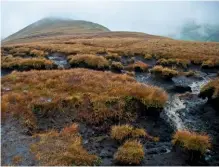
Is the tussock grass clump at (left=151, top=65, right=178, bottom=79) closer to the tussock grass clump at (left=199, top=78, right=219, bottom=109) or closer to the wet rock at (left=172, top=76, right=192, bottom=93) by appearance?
the wet rock at (left=172, top=76, right=192, bottom=93)

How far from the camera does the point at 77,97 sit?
27594mm

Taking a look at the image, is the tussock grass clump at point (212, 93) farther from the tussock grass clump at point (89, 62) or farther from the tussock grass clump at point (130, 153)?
the tussock grass clump at point (89, 62)

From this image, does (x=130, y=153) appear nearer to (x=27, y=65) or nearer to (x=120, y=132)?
(x=120, y=132)

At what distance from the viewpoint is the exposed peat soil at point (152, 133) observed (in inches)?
835

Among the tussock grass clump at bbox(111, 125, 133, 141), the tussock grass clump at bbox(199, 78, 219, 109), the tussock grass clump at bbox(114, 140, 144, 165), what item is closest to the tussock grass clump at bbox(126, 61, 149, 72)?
the tussock grass clump at bbox(199, 78, 219, 109)

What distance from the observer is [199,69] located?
51.3 metres

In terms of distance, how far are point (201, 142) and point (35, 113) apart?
1293 cm

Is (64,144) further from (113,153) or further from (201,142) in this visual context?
(201,142)

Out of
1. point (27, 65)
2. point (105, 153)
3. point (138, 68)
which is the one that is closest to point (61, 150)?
point (105, 153)

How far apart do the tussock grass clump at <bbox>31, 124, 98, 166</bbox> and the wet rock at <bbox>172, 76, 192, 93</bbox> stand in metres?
18.7

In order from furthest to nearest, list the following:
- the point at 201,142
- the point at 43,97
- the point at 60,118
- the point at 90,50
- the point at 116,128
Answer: the point at 90,50
the point at 43,97
the point at 60,118
the point at 116,128
the point at 201,142

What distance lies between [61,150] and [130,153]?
4465 mm

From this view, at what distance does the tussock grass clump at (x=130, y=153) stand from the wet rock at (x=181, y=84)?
706 inches

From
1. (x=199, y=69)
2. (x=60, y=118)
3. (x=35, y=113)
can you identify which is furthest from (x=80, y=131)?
(x=199, y=69)
